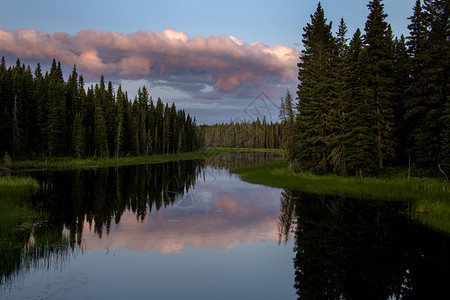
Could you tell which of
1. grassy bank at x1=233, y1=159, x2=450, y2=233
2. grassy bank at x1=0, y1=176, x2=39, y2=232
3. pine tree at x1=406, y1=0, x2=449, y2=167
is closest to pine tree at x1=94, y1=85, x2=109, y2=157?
grassy bank at x1=0, y1=176, x2=39, y2=232

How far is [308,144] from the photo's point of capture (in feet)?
139

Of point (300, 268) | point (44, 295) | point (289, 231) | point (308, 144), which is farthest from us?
point (308, 144)

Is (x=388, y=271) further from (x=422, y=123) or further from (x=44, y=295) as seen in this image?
(x=422, y=123)

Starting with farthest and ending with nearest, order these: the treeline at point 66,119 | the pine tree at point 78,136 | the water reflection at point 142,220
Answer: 1. the pine tree at point 78,136
2. the treeline at point 66,119
3. the water reflection at point 142,220

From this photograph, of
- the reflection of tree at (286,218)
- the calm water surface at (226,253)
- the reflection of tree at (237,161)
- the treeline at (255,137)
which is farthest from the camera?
the treeline at (255,137)

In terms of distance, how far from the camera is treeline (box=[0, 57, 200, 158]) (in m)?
64.1

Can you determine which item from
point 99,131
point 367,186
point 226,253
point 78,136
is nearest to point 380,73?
point 367,186

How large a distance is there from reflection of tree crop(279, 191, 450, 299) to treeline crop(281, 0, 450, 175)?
13553mm

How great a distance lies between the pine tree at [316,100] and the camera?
4053 cm

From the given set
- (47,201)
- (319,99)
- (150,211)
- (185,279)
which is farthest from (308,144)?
(185,279)

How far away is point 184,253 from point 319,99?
3015 cm

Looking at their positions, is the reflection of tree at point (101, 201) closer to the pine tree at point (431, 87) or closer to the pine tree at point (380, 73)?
the pine tree at point (380, 73)

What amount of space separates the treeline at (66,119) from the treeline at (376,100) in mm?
48795

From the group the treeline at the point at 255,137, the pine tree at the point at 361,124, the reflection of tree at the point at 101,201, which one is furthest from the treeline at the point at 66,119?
the treeline at the point at 255,137
